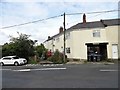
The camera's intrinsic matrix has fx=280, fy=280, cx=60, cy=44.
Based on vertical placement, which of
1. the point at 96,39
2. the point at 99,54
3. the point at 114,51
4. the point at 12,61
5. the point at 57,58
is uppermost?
the point at 96,39

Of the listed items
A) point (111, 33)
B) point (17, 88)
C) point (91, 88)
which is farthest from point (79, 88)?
point (111, 33)

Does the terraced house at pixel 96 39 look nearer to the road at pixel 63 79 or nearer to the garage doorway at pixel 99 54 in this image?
the garage doorway at pixel 99 54

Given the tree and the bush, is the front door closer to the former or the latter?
the bush

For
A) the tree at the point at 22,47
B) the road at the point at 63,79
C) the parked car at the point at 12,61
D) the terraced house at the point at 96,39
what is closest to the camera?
the road at the point at 63,79

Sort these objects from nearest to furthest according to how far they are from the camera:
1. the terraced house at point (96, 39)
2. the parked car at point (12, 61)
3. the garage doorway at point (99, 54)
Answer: the parked car at point (12, 61) < the terraced house at point (96, 39) < the garage doorway at point (99, 54)

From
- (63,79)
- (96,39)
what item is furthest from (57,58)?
(63,79)

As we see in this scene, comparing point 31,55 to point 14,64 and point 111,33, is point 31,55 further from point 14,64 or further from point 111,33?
point 111,33

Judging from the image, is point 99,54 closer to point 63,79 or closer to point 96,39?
point 96,39

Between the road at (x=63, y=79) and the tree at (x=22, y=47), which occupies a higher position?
the tree at (x=22, y=47)

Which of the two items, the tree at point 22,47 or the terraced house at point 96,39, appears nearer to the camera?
the terraced house at point 96,39

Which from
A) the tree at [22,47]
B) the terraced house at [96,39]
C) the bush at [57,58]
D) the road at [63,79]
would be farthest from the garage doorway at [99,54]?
the road at [63,79]

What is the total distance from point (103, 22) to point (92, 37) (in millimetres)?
3506

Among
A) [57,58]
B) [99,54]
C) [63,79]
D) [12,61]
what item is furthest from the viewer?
[99,54]

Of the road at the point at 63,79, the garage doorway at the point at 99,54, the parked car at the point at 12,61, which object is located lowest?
the road at the point at 63,79
